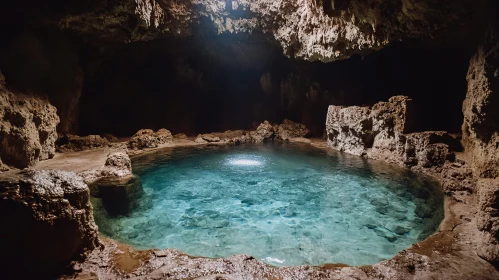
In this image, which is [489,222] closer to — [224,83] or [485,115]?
[485,115]

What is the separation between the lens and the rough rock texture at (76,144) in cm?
1012

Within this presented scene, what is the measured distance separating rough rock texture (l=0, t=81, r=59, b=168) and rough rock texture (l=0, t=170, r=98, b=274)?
433 cm

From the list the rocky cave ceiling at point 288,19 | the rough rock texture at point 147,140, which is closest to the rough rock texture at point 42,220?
the rocky cave ceiling at point 288,19

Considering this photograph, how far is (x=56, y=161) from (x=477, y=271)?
9.67 meters

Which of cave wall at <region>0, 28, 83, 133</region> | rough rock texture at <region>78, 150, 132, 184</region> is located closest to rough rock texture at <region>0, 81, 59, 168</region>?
cave wall at <region>0, 28, 83, 133</region>

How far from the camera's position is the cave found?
3.44 metres

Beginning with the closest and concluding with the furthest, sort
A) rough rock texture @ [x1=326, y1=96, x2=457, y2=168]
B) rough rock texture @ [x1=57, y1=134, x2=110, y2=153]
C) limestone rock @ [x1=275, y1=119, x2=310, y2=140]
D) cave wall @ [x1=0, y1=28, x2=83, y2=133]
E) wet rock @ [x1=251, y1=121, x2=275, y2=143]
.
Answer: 1. cave wall @ [x1=0, y1=28, x2=83, y2=133]
2. rough rock texture @ [x1=326, y1=96, x2=457, y2=168]
3. rough rock texture @ [x1=57, y1=134, x2=110, y2=153]
4. wet rock @ [x1=251, y1=121, x2=275, y2=143]
5. limestone rock @ [x1=275, y1=119, x2=310, y2=140]

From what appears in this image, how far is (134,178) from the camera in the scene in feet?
24.8

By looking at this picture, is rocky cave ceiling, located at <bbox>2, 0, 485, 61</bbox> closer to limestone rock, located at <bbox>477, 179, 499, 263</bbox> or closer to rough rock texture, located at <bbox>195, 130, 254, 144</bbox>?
limestone rock, located at <bbox>477, 179, 499, 263</bbox>

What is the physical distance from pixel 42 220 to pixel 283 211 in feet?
14.1

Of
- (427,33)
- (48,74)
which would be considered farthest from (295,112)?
(48,74)

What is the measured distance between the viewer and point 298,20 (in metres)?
10.9

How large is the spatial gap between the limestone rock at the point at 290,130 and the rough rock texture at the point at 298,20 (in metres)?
3.90

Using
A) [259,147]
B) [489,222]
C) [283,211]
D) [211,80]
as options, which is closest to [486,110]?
[489,222]
